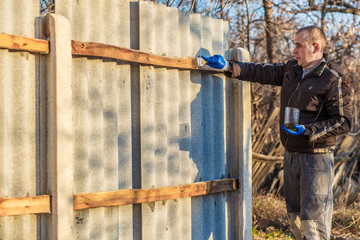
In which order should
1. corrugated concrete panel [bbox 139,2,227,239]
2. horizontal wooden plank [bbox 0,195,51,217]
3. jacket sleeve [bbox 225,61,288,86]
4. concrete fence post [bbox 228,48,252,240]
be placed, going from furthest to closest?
concrete fence post [bbox 228,48,252,240] < jacket sleeve [bbox 225,61,288,86] < corrugated concrete panel [bbox 139,2,227,239] < horizontal wooden plank [bbox 0,195,51,217]

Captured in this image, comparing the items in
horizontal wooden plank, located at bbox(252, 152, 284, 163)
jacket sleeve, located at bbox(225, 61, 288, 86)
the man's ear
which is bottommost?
horizontal wooden plank, located at bbox(252, 152, 284, 163)

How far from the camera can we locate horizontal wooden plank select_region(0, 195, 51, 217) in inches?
125

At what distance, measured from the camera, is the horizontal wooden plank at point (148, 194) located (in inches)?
140

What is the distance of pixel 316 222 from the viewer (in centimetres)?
416

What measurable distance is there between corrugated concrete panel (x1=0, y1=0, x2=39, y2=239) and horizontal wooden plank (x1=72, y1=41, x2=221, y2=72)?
37 cm

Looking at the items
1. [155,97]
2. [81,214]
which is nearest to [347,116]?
[155,97]

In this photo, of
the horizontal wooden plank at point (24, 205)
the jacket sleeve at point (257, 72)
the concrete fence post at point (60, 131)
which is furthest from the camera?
the jacket sleeve at point (257, 72)

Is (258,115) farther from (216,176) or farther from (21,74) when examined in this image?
(21,74)

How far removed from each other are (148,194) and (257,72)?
1.59 meters

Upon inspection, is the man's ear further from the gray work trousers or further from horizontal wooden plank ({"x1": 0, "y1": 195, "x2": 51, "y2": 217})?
horizontal wooden plank ({"x1": 0, "y1": 195, "x2": 51, "y2": 217})

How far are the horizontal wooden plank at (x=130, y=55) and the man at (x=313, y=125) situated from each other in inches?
9.1

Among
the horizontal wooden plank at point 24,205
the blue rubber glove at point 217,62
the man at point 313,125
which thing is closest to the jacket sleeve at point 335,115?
the man at point 313,125

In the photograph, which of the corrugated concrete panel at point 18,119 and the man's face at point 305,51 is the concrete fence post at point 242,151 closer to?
the man's face at point 305,51

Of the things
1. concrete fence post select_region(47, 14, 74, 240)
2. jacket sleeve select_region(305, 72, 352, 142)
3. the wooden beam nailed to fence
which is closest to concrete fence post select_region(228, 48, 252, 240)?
Answer: the wooden beam nailed to fence
